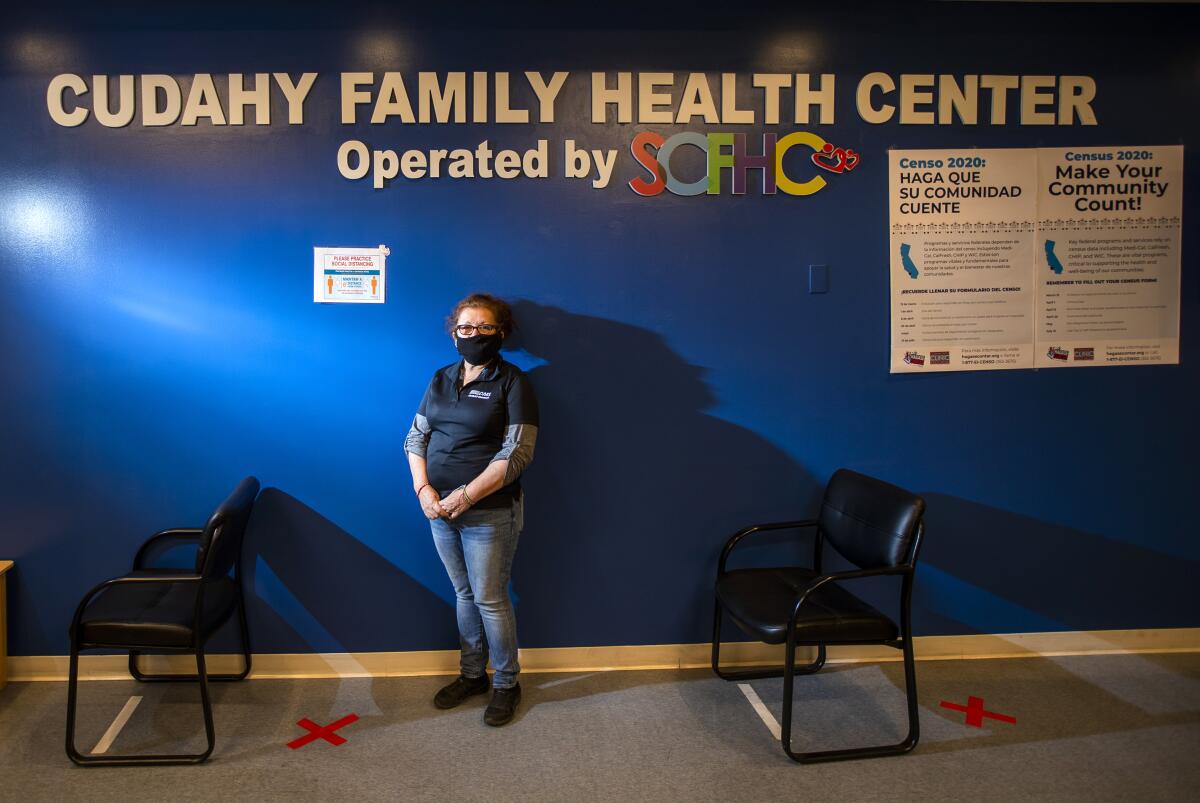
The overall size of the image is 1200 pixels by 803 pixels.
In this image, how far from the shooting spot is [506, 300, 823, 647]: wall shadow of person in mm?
3217

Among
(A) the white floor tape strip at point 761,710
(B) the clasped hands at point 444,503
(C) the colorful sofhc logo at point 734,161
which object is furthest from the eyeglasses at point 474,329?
(A) the white floor tape strip at point 761,710

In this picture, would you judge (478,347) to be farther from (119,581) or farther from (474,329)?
(119,581)

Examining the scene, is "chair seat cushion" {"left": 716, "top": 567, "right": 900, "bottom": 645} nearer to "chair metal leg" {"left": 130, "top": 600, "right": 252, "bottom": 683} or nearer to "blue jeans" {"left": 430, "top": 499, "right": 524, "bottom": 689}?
"blue jeans" {"left": 430, "top": 499, "right": 524, "bottom": 689}

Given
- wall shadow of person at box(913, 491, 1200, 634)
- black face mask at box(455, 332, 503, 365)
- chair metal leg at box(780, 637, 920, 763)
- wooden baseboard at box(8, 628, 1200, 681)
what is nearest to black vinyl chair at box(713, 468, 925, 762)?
chair metal leg at box(780, 637, 920, 763)

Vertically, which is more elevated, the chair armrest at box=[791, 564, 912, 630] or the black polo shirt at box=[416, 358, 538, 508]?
the black polo shirt at box=[416, 358, 538, 508]

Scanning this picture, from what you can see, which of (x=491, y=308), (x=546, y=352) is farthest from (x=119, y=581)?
(x=546, y=352)

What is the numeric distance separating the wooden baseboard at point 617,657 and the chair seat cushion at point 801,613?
0.51 meters

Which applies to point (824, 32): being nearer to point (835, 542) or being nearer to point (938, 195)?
point (938, 195)

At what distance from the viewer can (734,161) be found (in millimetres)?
3174

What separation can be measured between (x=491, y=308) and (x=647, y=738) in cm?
169

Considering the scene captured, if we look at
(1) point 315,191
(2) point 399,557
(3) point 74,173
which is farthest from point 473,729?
(3) point 74,173

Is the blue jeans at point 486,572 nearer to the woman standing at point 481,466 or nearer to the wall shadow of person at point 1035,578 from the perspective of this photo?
the woman standing at point 481,466

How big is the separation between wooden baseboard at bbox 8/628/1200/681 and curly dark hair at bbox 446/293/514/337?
1.40 meters

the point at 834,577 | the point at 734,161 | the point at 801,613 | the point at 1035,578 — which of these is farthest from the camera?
the point at 1035,578
